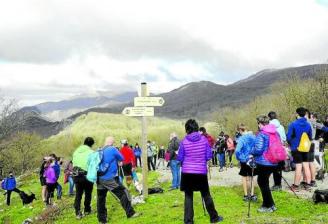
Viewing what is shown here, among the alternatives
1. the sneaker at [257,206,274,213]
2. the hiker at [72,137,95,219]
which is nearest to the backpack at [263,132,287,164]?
the sneaker at [257,206,274,213]

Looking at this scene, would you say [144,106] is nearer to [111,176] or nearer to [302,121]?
[111,176]

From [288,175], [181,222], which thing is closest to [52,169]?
[181,222]

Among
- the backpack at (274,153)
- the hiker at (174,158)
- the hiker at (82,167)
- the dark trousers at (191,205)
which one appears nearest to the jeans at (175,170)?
the hiker at (174,158)

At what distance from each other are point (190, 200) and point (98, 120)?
159937 mm

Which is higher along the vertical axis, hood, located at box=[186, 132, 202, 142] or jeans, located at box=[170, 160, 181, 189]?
hood, located at box=[186, 132, 202, 142]

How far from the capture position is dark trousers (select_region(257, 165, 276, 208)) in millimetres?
11992

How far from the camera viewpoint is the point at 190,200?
11.1 meters

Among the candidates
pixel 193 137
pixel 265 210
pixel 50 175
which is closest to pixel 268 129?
pixel 265 210

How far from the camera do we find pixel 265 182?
1195cm

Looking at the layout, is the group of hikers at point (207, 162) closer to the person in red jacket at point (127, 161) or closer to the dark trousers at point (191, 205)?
the dark trousers at point (191, 205)

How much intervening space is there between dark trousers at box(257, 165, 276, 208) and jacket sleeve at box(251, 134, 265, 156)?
36cm

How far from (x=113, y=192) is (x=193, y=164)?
11.3 ft

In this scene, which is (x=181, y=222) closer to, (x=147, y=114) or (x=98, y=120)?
(x=147, y=114)

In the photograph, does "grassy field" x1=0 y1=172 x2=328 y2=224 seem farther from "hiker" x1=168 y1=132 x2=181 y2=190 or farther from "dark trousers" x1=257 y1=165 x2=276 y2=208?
"hiker" x1=168 y1=132 x2=181 y2=190
